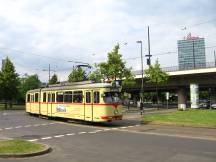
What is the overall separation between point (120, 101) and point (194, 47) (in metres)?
38.6

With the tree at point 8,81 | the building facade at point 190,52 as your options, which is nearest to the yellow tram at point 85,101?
Result: the building facade at point 190,52

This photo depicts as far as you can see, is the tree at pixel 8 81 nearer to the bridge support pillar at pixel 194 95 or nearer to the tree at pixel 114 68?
the tree at pixel 114 68

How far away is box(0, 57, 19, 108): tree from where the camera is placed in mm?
68000

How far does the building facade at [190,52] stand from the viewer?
57062 millimetres

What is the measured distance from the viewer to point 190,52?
64938 millimetres

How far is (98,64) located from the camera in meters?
51.2

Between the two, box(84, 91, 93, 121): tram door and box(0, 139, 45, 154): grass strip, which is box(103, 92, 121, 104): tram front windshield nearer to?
box(84, 91, 93, 121): tram door

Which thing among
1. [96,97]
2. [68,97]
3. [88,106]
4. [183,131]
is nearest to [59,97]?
[68,97]

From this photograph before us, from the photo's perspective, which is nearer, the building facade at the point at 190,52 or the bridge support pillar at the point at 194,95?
the bridge support pillar at the point at 194,95

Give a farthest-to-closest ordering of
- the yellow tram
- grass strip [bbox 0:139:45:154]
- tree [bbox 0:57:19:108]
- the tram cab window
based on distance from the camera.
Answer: tree [bbox 0:57:19:108]
the tram cab window
the yellow tram
grass strip [bbox 0:139:45:154]

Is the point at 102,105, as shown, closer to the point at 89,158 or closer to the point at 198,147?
the point at 198,147

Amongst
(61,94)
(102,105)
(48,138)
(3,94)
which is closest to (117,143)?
(48,138)

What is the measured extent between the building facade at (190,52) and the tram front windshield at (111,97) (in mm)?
30145

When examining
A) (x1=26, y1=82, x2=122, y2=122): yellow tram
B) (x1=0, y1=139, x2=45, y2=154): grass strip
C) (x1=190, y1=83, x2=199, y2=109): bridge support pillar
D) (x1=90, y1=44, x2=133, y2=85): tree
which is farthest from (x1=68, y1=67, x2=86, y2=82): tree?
(x1=0, y1=139, x2=45, y2=154): grass strip
